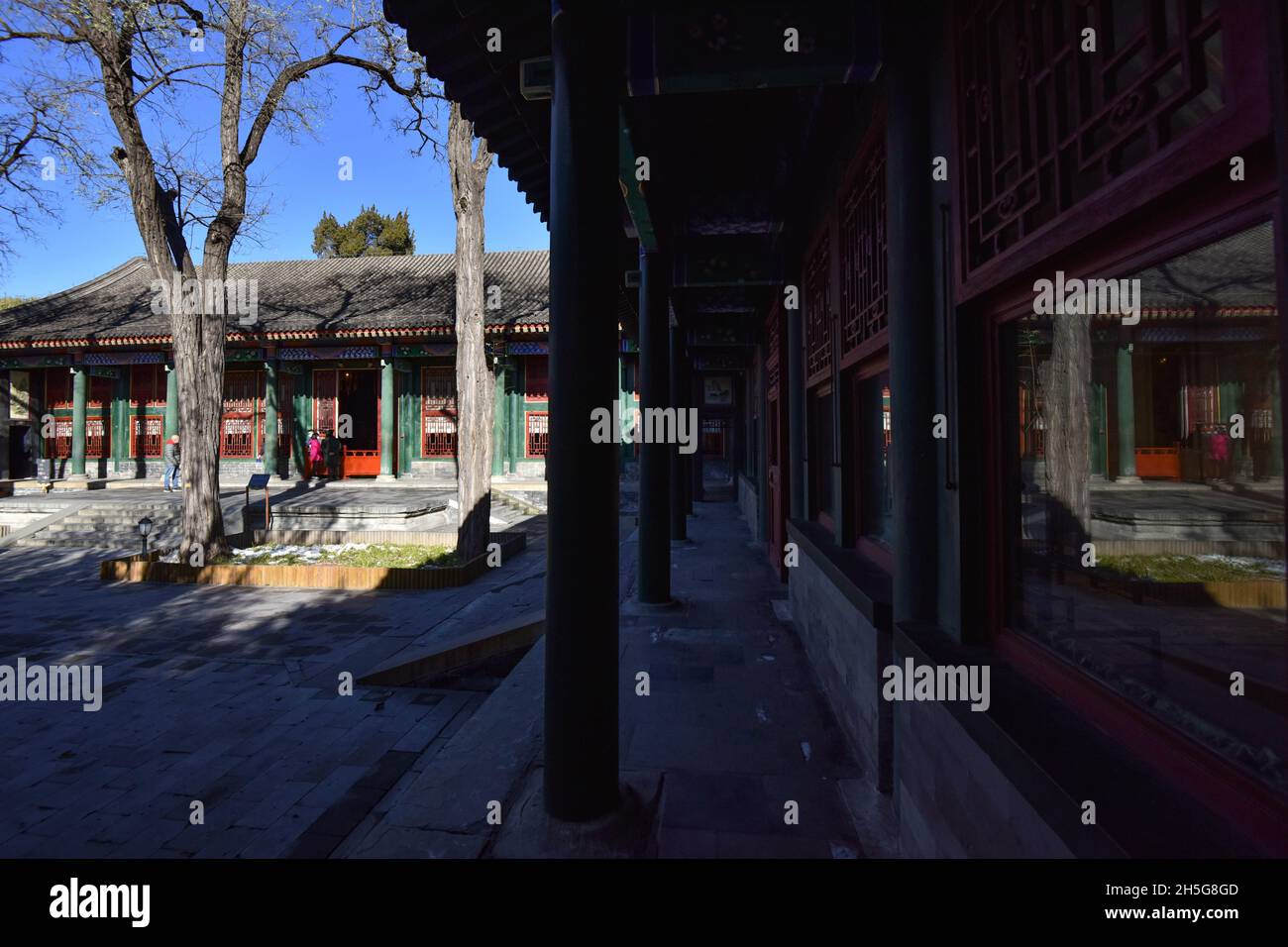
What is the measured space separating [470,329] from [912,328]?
8720 mm

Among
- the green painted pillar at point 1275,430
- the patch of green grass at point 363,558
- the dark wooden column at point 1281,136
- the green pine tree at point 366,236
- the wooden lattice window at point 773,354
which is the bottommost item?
the patch of green grass at point 363,558

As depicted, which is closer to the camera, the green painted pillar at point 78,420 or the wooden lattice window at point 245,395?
the green painted pillar at point 78,420

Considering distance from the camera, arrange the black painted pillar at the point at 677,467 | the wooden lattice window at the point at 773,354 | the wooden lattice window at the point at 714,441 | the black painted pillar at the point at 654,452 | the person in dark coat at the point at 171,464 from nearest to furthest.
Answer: the black painted pillar at the point at 654,452
the wooden lattice window at the point at 773,354
the black painted pillar at the point at 677,467
the person in dark coat at the point at 171,464
the wooden lattice window at the point at 714,441

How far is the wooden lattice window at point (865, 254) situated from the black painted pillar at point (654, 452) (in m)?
2.39

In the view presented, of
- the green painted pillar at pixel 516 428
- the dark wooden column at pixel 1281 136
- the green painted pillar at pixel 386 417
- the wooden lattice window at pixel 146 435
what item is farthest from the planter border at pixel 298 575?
the wooden lattice window at pixel 146 435

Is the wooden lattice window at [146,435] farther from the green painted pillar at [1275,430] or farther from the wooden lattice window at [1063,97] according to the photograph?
the green painted pillar at [1275,430]

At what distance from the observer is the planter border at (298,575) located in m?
8.69

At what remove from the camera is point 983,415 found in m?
2.29

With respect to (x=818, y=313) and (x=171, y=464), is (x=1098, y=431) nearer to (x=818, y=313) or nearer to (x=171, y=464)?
(x=818, y=313)

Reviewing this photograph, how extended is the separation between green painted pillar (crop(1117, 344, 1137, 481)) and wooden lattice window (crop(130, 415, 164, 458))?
24987mm

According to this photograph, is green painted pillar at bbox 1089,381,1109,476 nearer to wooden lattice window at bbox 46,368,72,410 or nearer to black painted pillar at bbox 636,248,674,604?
→ black painted pillar at bbox 636,248,674,604

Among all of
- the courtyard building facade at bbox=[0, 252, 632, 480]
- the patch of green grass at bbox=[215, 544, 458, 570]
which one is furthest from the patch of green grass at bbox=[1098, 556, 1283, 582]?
the courtyard building facade at bbox=[0, 252, 632, 480]

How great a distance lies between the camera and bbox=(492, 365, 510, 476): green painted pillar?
17.7 metres

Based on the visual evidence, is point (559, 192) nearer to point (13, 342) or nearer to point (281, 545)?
point (281, 545)
